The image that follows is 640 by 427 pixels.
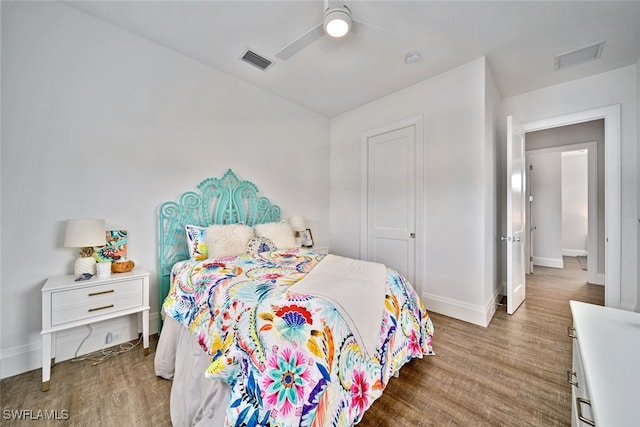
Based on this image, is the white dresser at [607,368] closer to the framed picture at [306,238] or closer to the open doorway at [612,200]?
the open doorway at [612,200]

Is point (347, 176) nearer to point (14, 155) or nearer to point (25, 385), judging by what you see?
point (14, 155)

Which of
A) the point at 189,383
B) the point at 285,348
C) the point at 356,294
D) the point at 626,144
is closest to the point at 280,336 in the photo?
the point at 285,348

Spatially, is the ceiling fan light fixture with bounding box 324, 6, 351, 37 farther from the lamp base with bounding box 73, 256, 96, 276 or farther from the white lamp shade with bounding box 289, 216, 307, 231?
the lamp base with bounding box 73, 256, 96, 276

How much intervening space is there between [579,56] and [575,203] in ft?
18.5

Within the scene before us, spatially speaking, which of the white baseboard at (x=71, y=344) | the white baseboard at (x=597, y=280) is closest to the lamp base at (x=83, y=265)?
the white baseboard at (x=71, y=344)

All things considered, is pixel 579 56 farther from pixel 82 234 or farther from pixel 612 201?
pixel 82 234

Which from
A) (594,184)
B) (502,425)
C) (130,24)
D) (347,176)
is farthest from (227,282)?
(594,184)

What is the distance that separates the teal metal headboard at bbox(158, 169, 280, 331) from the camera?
2475 millimetres

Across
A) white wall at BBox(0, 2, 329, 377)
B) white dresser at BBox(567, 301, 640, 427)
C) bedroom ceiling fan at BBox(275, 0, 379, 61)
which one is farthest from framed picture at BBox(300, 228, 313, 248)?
white dresser at BBox(567, 301, 640, 427)

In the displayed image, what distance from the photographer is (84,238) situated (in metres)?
1.85

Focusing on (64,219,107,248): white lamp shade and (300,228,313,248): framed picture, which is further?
(300,228,313,248): framed picture

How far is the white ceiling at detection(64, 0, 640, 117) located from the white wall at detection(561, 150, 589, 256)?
15.7 ft

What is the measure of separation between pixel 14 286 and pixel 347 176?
3680 millimetres

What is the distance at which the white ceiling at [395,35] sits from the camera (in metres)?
1.99
